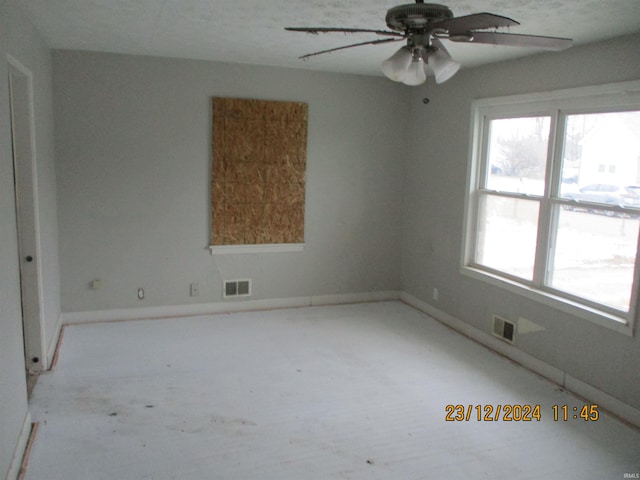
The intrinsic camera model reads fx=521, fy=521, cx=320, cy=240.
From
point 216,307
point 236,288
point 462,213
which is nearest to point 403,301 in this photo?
point 462,213

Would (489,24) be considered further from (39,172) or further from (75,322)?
(75,322)

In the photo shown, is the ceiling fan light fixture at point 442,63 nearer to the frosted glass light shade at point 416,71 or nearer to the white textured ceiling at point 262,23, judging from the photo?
the frosted glass light shade at point 416,71

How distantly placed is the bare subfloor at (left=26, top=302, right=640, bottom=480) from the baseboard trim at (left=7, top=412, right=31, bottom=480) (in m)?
Result: 0.08

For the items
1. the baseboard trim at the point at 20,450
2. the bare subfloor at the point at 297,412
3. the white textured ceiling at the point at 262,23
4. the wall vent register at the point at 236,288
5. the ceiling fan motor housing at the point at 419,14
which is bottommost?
the bare subfloor at the point at 297,412

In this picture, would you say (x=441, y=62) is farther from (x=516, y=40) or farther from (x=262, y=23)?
(x=262, y=23)

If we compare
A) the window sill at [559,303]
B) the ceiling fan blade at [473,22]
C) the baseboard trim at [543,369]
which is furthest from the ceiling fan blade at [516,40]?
the baseboard trim at [543,369]

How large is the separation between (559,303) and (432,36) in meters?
2.41

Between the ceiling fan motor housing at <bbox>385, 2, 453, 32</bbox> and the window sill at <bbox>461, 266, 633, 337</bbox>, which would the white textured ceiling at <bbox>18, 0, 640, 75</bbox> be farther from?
the window sill at <bbox>461, 266, 633, 337</bbox>

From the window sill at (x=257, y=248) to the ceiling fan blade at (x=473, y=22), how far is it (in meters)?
3.58

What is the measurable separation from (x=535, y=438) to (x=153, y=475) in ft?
7.24

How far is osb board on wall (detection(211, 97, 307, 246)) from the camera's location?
514cm

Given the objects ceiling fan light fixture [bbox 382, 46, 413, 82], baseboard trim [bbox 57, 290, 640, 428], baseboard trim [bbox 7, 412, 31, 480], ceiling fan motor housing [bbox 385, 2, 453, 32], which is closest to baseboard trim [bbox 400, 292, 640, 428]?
baseboard trim [bbox 57, 290, 640, 428]

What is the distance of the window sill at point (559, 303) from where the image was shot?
3.44 meters

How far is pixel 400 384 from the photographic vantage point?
3.83 metres
